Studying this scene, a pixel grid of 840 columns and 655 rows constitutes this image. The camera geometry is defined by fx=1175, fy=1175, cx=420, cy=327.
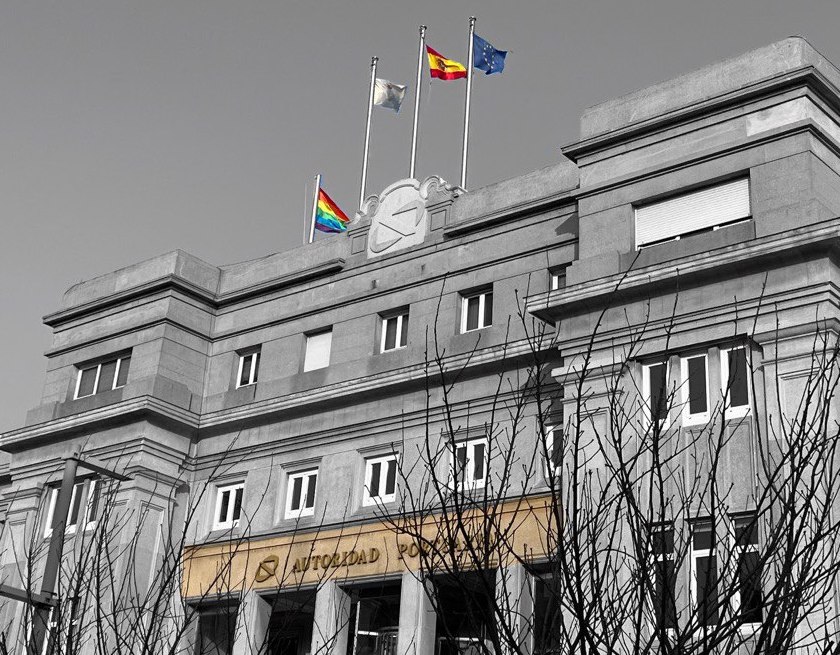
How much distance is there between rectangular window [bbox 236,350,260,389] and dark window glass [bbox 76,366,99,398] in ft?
14.6

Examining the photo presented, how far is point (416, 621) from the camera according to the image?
81.7 ft

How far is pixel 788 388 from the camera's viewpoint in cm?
2033

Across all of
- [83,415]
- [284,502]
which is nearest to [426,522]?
[284,502]

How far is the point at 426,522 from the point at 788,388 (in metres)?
8.61

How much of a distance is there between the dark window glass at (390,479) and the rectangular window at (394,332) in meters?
3.19

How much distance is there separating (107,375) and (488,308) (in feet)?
38.6

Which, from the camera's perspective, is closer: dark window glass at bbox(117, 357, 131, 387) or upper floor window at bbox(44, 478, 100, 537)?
upper floor window at bbox(44, 478, 100, 537)

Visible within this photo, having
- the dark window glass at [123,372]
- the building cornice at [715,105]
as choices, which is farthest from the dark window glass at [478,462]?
the dark window glass at [123,372]

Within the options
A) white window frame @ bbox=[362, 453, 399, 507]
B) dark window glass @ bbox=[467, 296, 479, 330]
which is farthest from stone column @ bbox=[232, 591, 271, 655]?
dark window glass @ bbox=[467, 296, 479, 330]

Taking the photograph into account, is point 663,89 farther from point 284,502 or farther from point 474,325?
point 284,502

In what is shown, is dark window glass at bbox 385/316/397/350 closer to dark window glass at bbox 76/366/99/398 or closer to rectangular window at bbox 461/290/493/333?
rectangular window at bbox 461/290/493/333

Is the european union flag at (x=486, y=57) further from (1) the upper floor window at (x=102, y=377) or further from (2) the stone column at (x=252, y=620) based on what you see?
(2) the stone column at (x=252, y=620)

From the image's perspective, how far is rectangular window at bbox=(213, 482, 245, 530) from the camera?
1174 inches

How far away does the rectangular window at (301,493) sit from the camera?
28.5 metres
